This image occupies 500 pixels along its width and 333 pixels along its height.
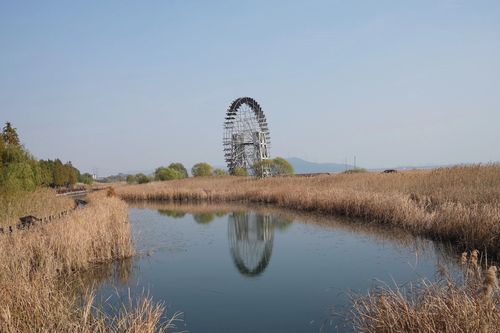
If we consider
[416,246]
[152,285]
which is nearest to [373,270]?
[416,246]

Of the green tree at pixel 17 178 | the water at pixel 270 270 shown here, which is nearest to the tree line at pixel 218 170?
the green tree at pixel 17 178

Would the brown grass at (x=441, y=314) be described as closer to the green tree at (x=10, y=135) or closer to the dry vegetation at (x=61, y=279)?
the dry vegetation at (x=61, y=279)

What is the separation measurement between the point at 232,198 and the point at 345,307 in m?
23.3

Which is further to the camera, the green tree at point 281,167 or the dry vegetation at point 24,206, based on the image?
the green tree at point 281,167

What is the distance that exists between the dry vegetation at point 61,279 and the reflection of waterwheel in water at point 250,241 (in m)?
3.00

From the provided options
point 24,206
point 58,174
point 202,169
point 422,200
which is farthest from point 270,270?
point 202,169

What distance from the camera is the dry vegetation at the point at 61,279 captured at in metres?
4.64

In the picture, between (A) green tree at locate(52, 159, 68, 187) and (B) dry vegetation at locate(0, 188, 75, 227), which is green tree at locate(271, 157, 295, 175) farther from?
(B) dry vegetation at locate(0, 188, 75, 227)

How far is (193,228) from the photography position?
17500 mm

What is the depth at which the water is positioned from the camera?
6.73 metres

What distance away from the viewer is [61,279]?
28.1 ft

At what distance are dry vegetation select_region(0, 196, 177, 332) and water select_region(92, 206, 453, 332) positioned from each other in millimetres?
717

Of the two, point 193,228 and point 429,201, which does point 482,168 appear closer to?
point 429,201

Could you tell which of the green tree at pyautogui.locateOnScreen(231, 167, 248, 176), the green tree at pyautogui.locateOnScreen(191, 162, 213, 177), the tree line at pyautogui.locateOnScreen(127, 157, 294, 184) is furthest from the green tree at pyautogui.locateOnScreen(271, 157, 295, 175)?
the green tree at pyautogui.locateOnScreen(191, 162, 213, 177)
